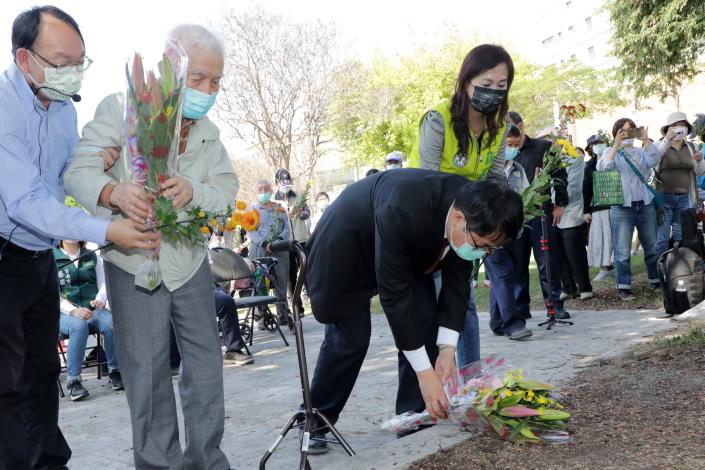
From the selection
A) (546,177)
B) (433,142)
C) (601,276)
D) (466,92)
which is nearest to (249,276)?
(546,177)

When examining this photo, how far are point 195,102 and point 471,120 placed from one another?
1.85m

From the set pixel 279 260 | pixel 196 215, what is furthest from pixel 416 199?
pixel 279 260

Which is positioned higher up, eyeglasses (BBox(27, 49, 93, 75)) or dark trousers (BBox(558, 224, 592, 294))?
eyeglasses (BBox(27, 49, 93, 75))

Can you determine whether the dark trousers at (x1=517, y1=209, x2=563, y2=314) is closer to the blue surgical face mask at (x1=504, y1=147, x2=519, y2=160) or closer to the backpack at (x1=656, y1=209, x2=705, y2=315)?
the blue surgical face mask at (x1=504, y1=147, x2=519, y2=160)

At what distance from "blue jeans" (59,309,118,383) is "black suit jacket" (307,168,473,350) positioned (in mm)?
3448

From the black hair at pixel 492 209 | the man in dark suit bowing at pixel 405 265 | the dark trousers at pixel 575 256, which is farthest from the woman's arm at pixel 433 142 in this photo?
the dark trousers at pixel 575 256

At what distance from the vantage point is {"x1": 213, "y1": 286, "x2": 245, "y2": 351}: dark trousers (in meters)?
7.32

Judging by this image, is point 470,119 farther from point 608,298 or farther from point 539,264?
point 608,298

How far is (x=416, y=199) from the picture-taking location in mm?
3084

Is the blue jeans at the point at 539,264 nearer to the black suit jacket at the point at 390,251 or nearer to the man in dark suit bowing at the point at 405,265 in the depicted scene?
the man in dark suit bowing at the point at 405,265

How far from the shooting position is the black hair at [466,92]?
4125 millimetres

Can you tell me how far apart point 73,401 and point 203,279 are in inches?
148

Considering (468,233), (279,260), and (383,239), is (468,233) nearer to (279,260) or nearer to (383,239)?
(383,239)

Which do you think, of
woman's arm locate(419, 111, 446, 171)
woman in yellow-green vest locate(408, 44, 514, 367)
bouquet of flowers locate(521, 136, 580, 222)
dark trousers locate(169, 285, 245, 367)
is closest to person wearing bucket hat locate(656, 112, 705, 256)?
bouquet of flowers locate(521, 136, 580, 222)
